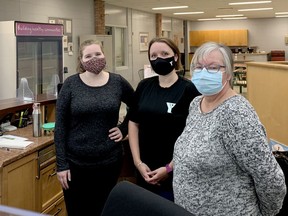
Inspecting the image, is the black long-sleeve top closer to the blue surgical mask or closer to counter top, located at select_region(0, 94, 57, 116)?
the blue surgical mask

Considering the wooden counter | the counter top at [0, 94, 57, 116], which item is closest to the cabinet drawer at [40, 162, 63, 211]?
the counter top at [0, 94, 57, 116]

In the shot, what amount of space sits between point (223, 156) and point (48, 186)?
1923mm

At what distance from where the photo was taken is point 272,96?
9.84ft

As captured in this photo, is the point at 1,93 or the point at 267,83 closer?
the point at 267,83

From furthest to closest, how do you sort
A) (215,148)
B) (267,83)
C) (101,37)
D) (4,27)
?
(101,37)
(4,27)
(267,83)
(215,148)

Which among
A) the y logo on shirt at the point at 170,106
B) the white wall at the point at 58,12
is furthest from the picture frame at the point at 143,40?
the y logo on shirt at the point at 170,106

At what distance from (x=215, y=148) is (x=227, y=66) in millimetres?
379

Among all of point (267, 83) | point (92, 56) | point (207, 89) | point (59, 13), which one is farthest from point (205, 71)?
point (59, 13)

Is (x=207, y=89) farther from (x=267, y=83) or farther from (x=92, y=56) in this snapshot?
(x=267, y=83)

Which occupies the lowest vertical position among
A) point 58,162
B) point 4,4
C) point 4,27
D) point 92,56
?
point 58,162

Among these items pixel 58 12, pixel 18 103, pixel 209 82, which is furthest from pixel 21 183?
pixel 58 12

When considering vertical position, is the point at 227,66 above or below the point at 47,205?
above

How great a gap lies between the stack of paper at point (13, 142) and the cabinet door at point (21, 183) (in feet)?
0.36

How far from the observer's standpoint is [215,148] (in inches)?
54.9
